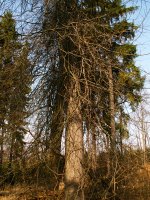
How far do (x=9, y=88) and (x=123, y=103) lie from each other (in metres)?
1.89

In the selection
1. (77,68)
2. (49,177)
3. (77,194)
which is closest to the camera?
(77,194)

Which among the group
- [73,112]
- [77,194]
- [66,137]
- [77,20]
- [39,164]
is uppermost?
[77,20]

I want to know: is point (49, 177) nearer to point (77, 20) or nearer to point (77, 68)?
point (77, 68)

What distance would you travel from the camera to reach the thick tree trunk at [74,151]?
15.3 ft

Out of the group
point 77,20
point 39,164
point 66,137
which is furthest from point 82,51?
point 39,164

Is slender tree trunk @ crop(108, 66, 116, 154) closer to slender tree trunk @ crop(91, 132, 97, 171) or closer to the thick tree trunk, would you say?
slender tree trunk @ crop(91, 132, 97, 171)

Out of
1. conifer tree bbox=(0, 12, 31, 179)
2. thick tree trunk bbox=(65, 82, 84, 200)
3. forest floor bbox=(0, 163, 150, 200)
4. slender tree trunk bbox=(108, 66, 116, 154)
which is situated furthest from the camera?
forest floor bbox=(0, 163, 150, 200)

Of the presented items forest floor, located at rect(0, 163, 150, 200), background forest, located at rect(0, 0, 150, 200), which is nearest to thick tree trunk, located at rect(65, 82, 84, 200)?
background forest, located at rect(0, 0, 150, 200)

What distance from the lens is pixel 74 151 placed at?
4.75m

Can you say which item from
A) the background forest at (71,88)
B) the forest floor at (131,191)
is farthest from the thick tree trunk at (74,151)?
the forest floor at (131,191)

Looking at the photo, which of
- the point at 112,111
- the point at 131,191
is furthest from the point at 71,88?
the point at 131,191

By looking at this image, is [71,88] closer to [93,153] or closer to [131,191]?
[93,153]

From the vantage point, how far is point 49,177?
18.9 feet

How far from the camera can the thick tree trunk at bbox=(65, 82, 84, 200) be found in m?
4.67
